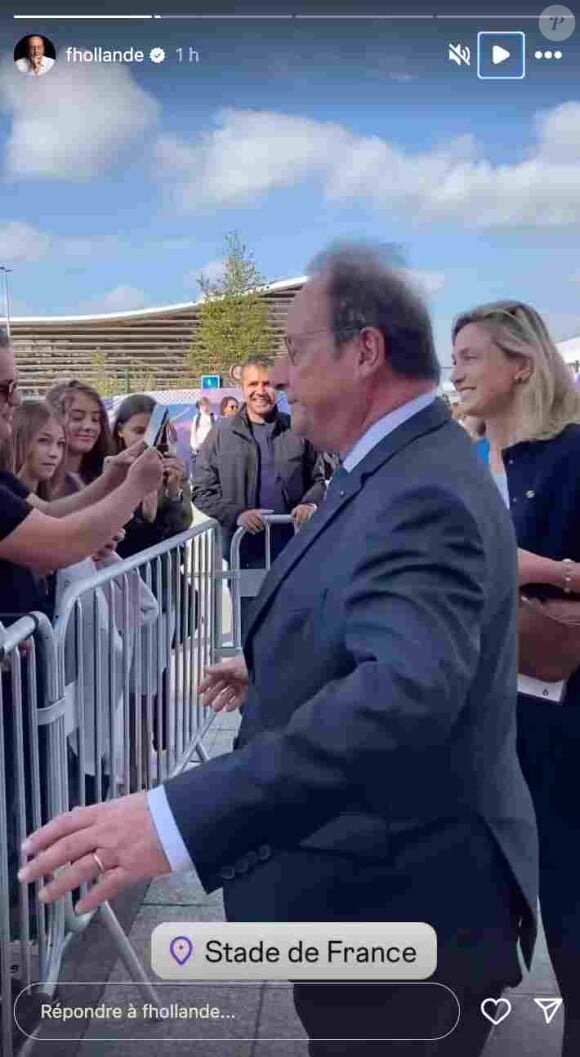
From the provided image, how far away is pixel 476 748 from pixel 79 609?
1004mm

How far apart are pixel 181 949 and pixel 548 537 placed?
73 centimetres

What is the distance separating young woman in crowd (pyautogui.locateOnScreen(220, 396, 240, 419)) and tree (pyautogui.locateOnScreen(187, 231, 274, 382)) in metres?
0.07

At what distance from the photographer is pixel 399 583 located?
0.84 m

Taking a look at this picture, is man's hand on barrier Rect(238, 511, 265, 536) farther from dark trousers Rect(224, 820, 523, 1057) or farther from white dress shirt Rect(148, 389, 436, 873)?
dark trousers Rect(224, 820, 523, 1057)

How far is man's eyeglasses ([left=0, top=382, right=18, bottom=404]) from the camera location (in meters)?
1.29

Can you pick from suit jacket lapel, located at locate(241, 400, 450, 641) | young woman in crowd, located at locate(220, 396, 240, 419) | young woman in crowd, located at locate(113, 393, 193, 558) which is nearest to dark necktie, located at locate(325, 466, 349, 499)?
suit jacket lapel, located at locate(241, 400, 450, 641)

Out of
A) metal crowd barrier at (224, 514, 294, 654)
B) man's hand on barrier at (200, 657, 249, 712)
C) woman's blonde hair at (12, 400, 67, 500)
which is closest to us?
man's hand on barrier at (200, 657, 249, 712)

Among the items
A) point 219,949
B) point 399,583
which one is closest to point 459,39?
point 399,583

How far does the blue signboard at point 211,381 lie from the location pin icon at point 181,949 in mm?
658

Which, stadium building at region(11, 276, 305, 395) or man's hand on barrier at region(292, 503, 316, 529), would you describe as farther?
man's hand on barrier at region(292, 503, 316, 529)

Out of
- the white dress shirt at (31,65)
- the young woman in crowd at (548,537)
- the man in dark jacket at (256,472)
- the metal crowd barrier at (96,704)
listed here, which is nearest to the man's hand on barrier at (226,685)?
the man in dark jacket at (256,472)

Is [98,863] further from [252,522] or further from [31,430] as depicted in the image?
[31,430]

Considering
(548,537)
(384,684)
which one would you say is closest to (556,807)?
(548,537)

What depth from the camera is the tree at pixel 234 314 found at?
1076mm
